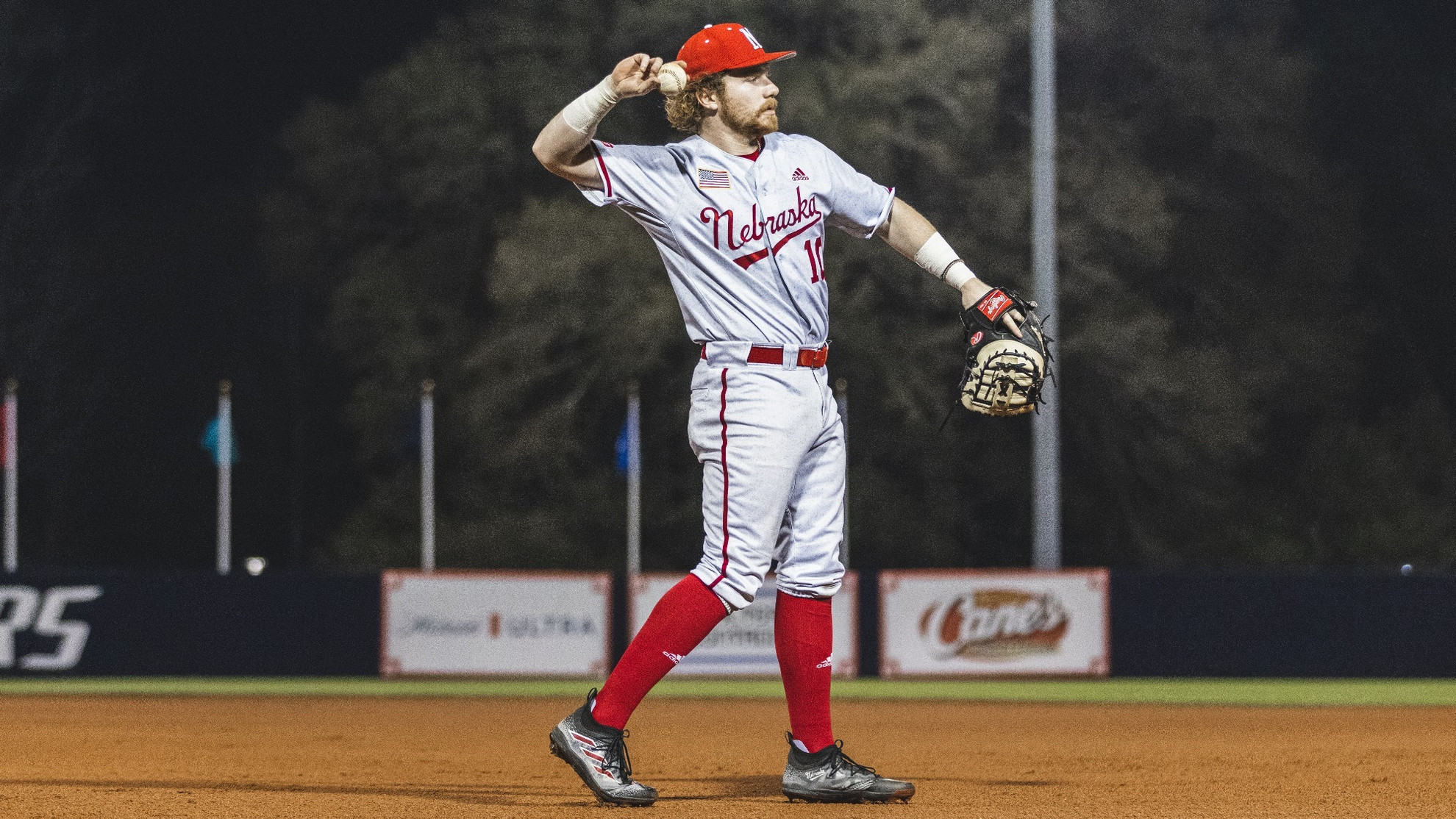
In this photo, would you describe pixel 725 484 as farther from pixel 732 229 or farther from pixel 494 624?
pixel 494 624

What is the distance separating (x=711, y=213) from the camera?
5.83 metres

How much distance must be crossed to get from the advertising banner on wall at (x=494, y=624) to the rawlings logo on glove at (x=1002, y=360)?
9.19 m

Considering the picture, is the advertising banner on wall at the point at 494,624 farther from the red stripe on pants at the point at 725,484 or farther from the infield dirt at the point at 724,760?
→ the red stripe on pants at the point at 725,484

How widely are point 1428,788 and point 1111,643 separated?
324 inches

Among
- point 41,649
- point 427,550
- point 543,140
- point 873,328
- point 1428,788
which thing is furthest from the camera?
point 873,328

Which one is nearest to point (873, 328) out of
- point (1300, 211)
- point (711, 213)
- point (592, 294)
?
point (592, 294)

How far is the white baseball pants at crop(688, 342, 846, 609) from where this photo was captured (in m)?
5.75

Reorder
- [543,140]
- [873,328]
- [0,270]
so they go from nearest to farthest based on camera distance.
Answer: [543,140]
[873,328]
[0,270]

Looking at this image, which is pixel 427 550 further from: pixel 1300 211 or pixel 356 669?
pixel 1300 211

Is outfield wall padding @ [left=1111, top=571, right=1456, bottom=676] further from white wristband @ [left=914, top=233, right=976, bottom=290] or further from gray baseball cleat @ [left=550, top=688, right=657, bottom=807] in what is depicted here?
gray baseball cleat @ [left=550, top=688, right=657, bottom=807]

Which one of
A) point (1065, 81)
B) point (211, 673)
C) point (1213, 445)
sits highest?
point (1065, 81)

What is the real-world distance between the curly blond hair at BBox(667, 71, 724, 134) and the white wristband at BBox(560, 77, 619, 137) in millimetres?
297

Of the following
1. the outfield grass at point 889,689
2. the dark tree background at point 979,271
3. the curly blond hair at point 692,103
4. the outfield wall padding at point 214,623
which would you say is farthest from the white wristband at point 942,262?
the dark tree background at point 979,271

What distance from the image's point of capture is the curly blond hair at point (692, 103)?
587cm
